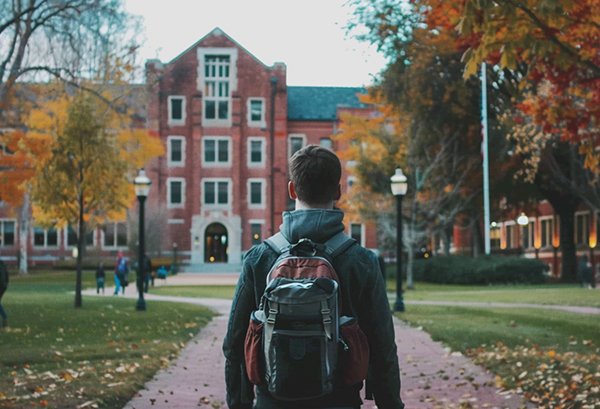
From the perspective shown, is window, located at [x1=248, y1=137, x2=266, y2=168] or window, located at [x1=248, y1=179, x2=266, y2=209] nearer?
window, located at [x1=248, y1=179, x2=266, y2=209]

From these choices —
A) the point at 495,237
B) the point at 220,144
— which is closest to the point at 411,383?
the point at 495,237

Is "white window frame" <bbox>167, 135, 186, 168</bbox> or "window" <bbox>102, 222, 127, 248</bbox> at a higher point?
"white window frame" <bbox>167, 135, 186, 168</bbox>

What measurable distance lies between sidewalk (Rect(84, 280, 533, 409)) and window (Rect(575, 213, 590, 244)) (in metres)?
33.8

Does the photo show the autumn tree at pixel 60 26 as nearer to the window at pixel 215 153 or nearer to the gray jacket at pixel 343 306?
the gray jacket at pixel 343 306

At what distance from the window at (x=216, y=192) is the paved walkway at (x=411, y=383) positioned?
46.6 meters

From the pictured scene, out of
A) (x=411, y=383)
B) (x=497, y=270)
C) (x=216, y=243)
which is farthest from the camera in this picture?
(x=216, y=243)

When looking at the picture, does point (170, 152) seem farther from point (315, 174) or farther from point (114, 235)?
point (315, 174)

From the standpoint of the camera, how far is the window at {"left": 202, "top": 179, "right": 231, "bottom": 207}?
5916 centimetres

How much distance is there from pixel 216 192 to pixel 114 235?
7.98 metres

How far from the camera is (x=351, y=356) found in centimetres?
297

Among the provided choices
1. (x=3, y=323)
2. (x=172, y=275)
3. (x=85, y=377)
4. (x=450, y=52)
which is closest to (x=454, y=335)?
(x=85, y=377)

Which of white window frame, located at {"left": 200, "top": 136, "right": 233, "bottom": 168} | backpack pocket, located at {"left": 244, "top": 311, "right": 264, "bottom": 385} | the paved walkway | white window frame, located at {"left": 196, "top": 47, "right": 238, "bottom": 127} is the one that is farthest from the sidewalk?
white window frame, located at {"left": 196, "top": 47, "right": 238, "bottom": 127}

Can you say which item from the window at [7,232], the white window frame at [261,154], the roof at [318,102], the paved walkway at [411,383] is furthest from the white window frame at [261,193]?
the paved walkway at [411,383]

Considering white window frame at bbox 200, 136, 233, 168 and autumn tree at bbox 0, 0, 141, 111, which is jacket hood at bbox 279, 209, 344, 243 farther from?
white window frame at bbox 200, 136, 233, 168
